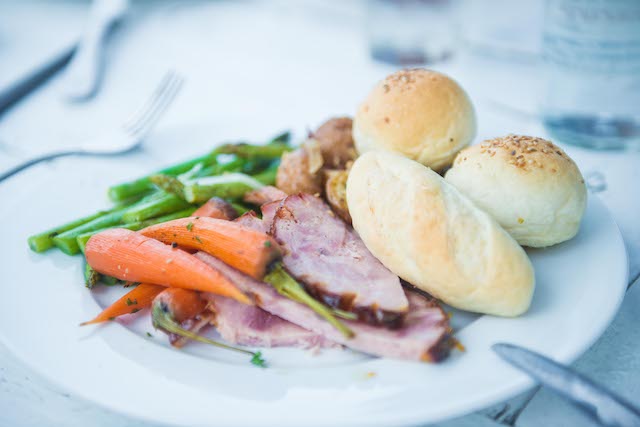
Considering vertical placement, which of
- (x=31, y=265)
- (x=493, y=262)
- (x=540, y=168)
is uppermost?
(x=540, y=168)

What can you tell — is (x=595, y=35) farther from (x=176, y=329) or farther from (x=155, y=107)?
(x=176, y=329)

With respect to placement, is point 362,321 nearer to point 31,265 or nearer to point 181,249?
point 181,249

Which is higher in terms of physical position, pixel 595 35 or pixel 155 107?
pixel 595 35

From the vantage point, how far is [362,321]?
178 centimetres

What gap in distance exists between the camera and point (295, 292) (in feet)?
5.98

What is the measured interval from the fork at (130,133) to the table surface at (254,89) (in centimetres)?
10

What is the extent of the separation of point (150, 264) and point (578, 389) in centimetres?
142

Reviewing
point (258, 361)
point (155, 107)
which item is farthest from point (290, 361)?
point (155, 107)

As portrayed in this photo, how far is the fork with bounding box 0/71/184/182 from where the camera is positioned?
311 centimetres

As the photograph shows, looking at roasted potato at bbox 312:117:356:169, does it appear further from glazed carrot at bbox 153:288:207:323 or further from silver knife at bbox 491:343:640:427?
silver knife at bbox 491:343:640:427

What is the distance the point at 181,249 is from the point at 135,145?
4.51 ft

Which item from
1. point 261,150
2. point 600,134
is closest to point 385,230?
point 261,150

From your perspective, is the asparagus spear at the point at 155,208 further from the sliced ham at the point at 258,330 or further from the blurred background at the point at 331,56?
the blurred background at the point at 331,56

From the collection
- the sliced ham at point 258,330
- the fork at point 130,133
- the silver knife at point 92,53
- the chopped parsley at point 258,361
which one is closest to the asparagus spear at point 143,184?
the fork at point 130,133
